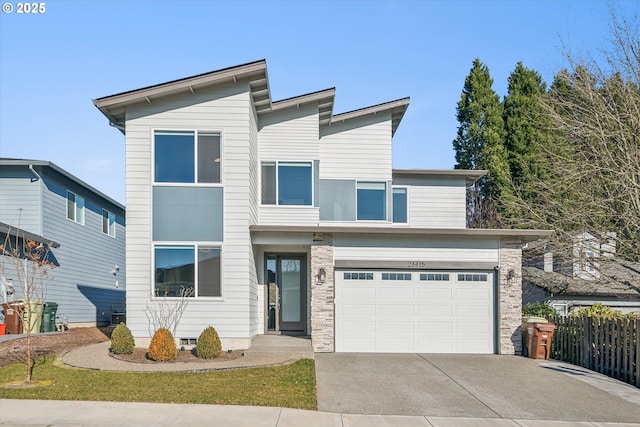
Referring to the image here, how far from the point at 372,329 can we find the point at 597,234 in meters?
9.91

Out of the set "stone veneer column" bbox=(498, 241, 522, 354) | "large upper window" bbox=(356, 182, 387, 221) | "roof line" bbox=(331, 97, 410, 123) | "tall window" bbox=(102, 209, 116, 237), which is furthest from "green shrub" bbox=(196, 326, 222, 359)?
"tall window" bbox=(102, 209, 116, 237)

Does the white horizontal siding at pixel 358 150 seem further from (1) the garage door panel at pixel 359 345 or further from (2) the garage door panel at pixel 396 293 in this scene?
(1) the garage door panel at pixel 359 345

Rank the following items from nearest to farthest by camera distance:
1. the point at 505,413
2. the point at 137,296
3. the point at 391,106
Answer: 1. the point at 505,413
2. the point at 137,296
3. the point at 391,106

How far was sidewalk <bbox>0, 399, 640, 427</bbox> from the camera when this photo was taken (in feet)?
26.3

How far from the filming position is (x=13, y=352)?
13344 mm

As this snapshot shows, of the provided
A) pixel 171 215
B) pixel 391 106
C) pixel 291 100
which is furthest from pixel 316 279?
pixel 391 106

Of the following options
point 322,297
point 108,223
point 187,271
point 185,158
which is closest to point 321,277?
point 322,297

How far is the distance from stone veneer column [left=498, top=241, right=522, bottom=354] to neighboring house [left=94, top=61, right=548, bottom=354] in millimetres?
29

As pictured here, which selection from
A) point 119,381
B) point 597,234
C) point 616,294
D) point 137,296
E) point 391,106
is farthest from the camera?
point 616,294

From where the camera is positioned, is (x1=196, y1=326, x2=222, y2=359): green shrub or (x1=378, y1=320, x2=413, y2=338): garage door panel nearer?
(x1=196, y1=326, x2=222, y2=359): green shrub

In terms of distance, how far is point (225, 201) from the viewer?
1484cm

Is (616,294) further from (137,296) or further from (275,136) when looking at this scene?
(137,296)

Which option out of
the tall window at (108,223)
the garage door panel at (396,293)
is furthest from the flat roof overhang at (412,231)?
the tall window at (108,223)

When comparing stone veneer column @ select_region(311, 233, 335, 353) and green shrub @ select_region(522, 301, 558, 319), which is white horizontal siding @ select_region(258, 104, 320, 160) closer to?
stone veneer column @ select_region(311, 233, 335, 353)
